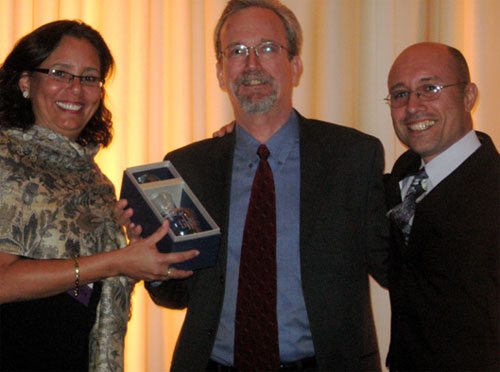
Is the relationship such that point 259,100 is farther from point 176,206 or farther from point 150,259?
point 150,259

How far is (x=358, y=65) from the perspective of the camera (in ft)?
9.59

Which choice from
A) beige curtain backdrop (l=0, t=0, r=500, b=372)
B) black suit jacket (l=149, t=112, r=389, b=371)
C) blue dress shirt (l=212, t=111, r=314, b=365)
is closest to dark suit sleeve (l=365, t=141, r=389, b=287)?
black suit jacket (l=149, t=112, r=389, b=371)

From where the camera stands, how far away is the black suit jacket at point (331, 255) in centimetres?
186

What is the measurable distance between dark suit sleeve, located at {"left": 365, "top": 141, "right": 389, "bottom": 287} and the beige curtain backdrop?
92 cm

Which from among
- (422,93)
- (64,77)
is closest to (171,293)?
(64,77)

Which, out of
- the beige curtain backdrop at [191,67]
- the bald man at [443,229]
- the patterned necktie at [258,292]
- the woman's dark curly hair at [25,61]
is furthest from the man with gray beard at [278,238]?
the beige curtain backdrop at [191,67]

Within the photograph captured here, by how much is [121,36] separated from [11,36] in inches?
24.9

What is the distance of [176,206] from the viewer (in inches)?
76.3

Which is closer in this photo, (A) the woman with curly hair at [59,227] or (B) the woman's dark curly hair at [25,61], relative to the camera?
(A) the woman with curly hair at [59,227]

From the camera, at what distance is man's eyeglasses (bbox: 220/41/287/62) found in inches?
84.6

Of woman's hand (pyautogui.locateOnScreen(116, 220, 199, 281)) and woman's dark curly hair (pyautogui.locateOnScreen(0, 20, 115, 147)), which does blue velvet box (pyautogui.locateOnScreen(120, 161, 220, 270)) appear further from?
woman's dark curly hair (pyautogui.locateOnScreen(0, 20, 115, 147))

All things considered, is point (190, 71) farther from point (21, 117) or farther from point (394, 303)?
point (394, 303)

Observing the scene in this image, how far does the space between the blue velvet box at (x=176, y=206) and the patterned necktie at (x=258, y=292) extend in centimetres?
15

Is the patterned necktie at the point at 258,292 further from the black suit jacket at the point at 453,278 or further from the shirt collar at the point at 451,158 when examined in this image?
the shirt collar at the point at 451,158
